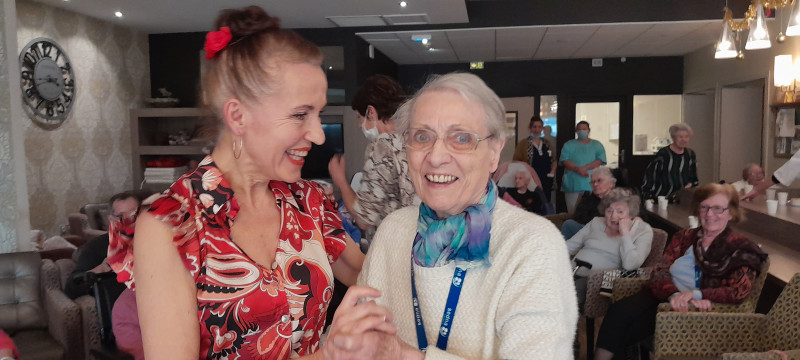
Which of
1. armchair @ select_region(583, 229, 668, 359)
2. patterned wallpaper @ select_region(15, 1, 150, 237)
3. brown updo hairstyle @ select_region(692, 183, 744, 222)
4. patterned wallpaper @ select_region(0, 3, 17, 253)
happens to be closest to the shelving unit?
patterned wallpaper @ select_region(15, 1, 150, 237)

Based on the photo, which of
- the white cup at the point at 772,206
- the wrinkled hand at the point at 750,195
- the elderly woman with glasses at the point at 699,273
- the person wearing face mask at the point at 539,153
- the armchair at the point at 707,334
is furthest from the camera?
the person wearing face mask at the point at 539,153

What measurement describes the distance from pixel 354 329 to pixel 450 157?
1.42 feet

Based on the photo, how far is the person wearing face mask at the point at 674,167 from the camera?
6.59 meters

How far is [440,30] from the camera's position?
8.11m

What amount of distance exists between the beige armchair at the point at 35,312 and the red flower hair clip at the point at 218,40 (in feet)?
10.1

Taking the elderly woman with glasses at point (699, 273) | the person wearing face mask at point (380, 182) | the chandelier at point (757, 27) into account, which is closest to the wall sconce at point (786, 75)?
the chandelier at point (757, 27)

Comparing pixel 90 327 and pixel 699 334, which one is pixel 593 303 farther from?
pixel 90 327

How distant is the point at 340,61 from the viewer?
8.12m

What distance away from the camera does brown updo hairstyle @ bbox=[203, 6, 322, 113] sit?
1.32m

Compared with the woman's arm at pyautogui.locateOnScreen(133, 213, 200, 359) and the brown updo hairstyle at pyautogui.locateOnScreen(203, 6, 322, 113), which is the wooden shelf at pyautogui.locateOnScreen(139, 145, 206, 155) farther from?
the woman's arm at pyautogui.locateOnScreen(133, 213, 200, 359)

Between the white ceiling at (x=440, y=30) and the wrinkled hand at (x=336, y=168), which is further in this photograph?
the white ceiling at (x=440, y=30)

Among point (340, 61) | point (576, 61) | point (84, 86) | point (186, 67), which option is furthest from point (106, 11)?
point (576, 61)

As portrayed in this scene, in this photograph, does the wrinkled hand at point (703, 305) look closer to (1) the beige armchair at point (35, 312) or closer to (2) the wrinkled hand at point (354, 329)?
(2) the wrinkled hand at point (354, 329)

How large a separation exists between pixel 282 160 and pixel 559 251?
641 mm
